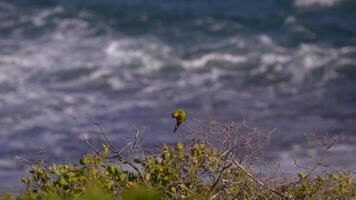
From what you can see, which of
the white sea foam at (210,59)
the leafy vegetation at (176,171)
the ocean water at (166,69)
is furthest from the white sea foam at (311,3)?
the leafy vegetation at (176,171)

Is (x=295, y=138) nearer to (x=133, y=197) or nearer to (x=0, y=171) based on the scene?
(x=0, y=171)

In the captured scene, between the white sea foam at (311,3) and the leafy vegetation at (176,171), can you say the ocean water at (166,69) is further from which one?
the leafy vegetation at (176,171)

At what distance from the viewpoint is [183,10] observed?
888 inches

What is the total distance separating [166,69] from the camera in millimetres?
19203

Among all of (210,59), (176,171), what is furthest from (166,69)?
(176,171)

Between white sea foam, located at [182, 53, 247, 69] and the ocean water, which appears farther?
white sea foam, located at [182, 53, 247, 69]

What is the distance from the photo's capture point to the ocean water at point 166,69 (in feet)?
50.3

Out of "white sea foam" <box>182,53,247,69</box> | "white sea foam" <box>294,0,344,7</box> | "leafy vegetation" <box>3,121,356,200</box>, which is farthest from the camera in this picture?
"white sea foam" <box>294,0,344,7</box>

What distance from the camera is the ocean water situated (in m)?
15.3

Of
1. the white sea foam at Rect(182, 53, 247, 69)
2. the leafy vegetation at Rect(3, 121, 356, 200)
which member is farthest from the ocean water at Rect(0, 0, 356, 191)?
the leafy vegetation at Rect(3, 121, 356, 200)

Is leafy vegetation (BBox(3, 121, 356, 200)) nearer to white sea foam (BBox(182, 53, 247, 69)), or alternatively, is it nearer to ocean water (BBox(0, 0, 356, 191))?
ocean water (BBox(0, 0, 356, 191))

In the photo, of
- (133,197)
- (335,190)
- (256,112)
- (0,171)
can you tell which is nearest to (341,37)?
(256,112)

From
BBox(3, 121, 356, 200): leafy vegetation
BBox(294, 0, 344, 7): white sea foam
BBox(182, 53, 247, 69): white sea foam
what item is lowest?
BBox(182, 53, 247, 69): white sea foam

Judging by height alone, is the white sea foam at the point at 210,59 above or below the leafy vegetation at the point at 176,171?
below
